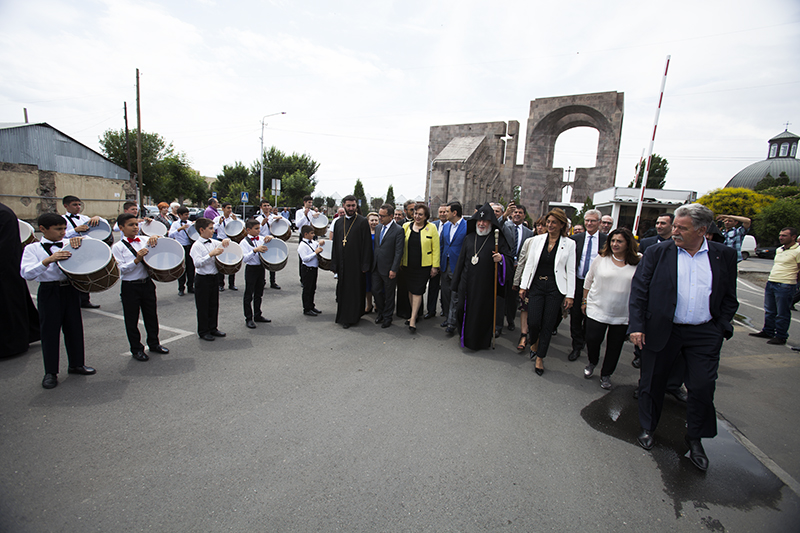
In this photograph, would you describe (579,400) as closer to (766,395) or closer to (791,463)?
(791,463)

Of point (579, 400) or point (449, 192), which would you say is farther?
point (449, 192)

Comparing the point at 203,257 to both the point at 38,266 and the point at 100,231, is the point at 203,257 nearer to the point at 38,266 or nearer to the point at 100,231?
the point at 38,266

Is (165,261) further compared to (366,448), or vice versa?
(165,261)

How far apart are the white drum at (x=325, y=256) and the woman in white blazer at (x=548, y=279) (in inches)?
147

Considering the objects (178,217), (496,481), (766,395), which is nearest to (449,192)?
(178,217)

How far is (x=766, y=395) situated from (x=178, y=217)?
10.8m

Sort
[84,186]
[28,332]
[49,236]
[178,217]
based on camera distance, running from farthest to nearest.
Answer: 1. [84,186]
2. [178,217]
3. [28,332]
4. [49,236]

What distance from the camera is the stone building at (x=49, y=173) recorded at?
21.7 m

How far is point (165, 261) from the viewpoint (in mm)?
4668

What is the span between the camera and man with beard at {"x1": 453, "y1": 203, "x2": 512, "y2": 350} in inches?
206

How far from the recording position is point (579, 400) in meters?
4.00

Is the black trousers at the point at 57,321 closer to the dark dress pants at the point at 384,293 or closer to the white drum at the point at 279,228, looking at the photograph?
the dark dress pants at the point at 384,293

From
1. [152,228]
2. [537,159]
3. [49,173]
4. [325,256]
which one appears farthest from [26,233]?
[537,159]

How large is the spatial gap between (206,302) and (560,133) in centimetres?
3459
